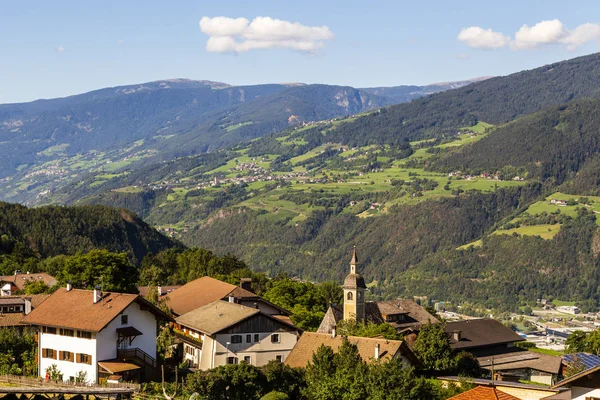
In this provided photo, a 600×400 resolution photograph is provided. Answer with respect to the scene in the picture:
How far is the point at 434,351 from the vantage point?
74.1 metres

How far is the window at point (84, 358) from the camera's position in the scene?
56.2 metres

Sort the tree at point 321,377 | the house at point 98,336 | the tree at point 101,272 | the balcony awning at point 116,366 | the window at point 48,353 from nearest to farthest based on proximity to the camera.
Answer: the tree at point 321,377
the balcony awning at point 116,366
the house at point 98,336
the window at point 48,353
the tree at point 101,272

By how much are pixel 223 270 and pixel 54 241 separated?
81758mm

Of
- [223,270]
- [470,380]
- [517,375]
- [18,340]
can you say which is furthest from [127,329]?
A: [223,270]

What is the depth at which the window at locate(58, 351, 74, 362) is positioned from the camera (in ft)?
188

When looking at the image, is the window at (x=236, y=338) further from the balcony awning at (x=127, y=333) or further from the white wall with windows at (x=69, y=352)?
the white wall with windows at (x=69, y=352)

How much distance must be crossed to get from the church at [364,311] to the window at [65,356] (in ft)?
92.1

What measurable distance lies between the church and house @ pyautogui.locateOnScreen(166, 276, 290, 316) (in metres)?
4.37

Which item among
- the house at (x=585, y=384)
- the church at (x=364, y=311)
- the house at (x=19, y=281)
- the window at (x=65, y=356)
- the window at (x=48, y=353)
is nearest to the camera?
the house at (x=585, y=384)

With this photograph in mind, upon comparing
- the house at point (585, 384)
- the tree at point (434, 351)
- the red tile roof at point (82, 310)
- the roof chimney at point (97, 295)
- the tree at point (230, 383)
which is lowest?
the tree at point (434, 351)

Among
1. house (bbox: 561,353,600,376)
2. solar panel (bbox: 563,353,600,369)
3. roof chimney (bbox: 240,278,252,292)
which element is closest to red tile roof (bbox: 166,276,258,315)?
roof chimney (bbox: 240,278,252,292)

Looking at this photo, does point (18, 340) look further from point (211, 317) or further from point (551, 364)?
point (551, 364)

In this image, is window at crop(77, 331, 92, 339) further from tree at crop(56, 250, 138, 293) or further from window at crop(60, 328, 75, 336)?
tree at crop(56, 250, 138, 293)

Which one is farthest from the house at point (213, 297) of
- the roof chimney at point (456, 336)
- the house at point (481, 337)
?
the house at point (481, 337)
